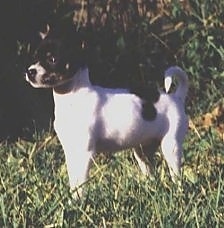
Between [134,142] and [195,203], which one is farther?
[134,142]

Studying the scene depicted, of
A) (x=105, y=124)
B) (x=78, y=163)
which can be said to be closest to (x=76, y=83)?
(x=105, y=124)

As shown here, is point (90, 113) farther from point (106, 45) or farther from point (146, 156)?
point (106, 45)

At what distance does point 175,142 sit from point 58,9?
332 cm

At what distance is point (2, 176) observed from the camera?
6.23 m

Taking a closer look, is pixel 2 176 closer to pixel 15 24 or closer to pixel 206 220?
pixel 206 220

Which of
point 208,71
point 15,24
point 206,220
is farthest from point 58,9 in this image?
point 206,220

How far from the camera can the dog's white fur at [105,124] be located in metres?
5.76

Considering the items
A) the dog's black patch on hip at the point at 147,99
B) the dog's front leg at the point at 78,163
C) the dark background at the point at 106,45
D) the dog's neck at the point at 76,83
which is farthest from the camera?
the dark background at the point at 106,45

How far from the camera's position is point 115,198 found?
5.39 meters

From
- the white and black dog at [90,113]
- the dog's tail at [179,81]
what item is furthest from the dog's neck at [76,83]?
the dog's tail at [179,81]

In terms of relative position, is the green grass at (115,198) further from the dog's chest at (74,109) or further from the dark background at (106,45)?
the dark background at (106,45)

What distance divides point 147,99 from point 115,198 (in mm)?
882

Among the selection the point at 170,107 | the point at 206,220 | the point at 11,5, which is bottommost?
the point at 206,220

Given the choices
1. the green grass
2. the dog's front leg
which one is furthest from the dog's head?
the green grass
